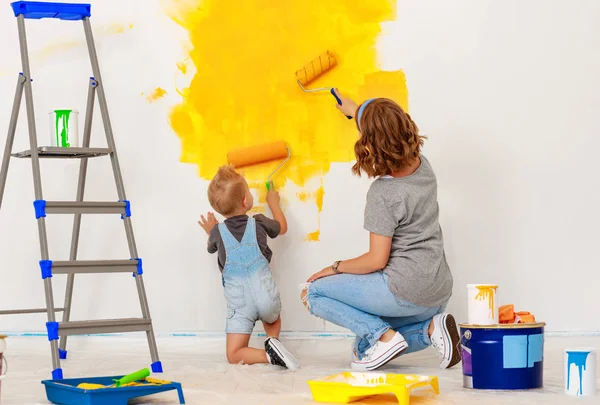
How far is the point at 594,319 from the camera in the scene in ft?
11.5

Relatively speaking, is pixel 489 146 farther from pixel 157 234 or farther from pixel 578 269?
pixel 157 234

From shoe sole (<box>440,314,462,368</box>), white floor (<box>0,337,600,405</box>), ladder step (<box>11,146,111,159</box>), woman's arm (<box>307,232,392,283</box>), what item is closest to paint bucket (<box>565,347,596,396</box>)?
white floor (<box>0,337,600,405</box>)

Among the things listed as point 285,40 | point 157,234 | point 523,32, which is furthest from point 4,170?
point 523,32

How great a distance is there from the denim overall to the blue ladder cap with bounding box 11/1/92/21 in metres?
1.03

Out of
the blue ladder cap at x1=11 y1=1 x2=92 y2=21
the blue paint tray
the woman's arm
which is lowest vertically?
the blue paint tray

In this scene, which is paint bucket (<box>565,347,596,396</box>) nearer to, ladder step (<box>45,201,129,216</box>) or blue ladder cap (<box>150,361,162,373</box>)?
blue ladder cap (<box>150,361,162,373</box>)

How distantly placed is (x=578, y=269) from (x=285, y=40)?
165cm

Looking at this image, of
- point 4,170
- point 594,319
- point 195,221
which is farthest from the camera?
point 195,221

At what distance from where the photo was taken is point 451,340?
9.56ft

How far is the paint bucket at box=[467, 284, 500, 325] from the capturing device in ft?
8.15

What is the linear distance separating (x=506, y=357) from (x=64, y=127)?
1.84m

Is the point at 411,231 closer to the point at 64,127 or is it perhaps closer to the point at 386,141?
the point at 386,141

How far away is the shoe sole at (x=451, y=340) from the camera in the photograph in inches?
114

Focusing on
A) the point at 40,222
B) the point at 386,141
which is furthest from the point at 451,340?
the point at 40,222
